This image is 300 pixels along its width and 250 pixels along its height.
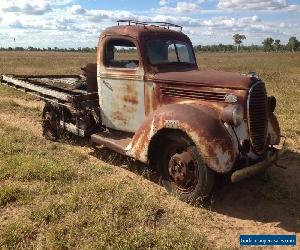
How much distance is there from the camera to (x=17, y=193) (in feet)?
18.7

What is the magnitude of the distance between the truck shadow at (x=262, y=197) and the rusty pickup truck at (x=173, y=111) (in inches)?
17.4

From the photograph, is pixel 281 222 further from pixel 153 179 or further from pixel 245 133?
pixel 153 179

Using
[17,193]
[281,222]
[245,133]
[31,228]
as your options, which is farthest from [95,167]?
[281,222]

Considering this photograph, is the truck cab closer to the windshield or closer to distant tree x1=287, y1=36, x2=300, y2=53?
the windshield

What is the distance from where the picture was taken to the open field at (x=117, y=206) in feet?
14.9

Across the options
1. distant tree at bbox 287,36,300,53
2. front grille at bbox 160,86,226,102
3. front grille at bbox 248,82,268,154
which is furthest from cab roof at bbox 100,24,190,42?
distant tree at bbox 287,36,300,53

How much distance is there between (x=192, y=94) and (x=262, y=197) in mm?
1868

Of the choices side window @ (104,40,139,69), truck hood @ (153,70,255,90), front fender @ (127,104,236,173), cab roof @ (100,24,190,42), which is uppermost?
cab roof @ (100,24,190,42)

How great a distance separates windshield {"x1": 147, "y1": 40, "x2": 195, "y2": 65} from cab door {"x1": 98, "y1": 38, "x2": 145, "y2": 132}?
26cm

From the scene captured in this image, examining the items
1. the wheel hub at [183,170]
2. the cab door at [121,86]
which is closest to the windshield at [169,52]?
the cab door at [121,86]

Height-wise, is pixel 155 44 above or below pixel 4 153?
above

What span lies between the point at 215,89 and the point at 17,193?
3.23 meters

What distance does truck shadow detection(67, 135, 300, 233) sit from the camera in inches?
209

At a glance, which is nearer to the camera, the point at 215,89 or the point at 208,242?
the point at 208,242
